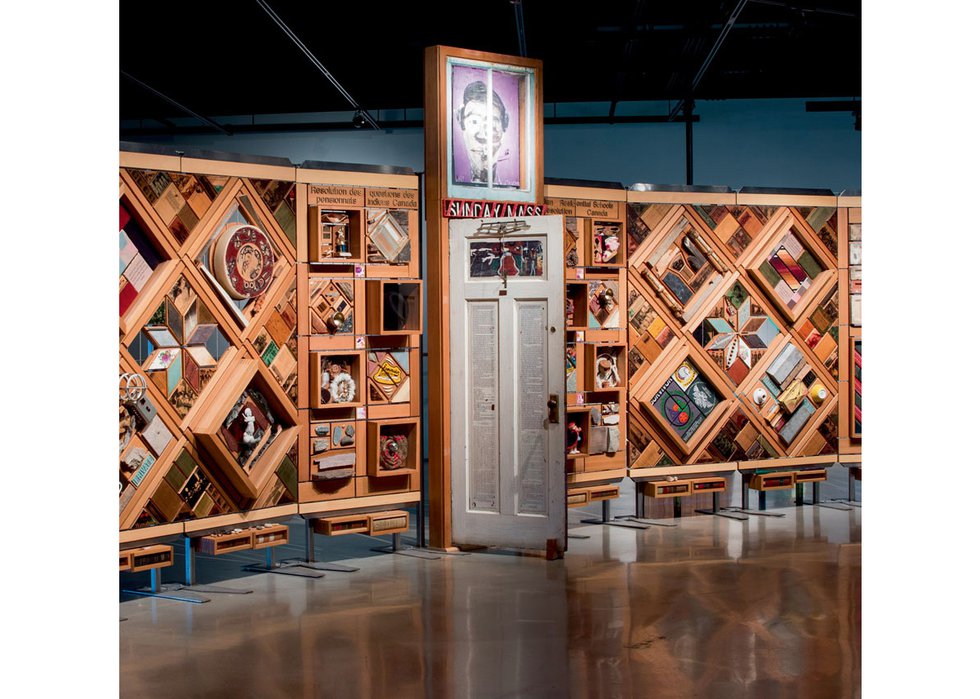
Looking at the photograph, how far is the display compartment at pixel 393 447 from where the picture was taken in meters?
6.84

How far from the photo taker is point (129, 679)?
177 inches

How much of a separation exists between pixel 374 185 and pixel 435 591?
252 centimetres

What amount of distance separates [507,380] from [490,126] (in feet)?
5.37

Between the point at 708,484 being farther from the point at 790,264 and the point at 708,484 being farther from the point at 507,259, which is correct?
the point at 507,259

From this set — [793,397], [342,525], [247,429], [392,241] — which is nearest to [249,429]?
[247,429]

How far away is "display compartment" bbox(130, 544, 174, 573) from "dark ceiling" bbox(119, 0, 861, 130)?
15.7 feet

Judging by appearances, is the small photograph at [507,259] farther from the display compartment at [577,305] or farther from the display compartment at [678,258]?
the display compartment at [678,258]

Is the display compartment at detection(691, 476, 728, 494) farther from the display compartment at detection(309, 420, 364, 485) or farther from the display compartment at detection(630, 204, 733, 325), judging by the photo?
the display compartment at detection(309, 420, 364, 485)

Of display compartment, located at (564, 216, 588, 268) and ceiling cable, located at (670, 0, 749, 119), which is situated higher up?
ceiling cable, located at (670, 0, 749, 119)

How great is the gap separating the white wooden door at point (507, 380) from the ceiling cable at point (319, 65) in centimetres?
307

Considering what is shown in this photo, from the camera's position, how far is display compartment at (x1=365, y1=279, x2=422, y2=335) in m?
6.75

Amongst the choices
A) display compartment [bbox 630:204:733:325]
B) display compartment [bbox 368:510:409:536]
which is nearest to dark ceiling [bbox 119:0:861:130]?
display compartment [bbox 630:204:733:325]
